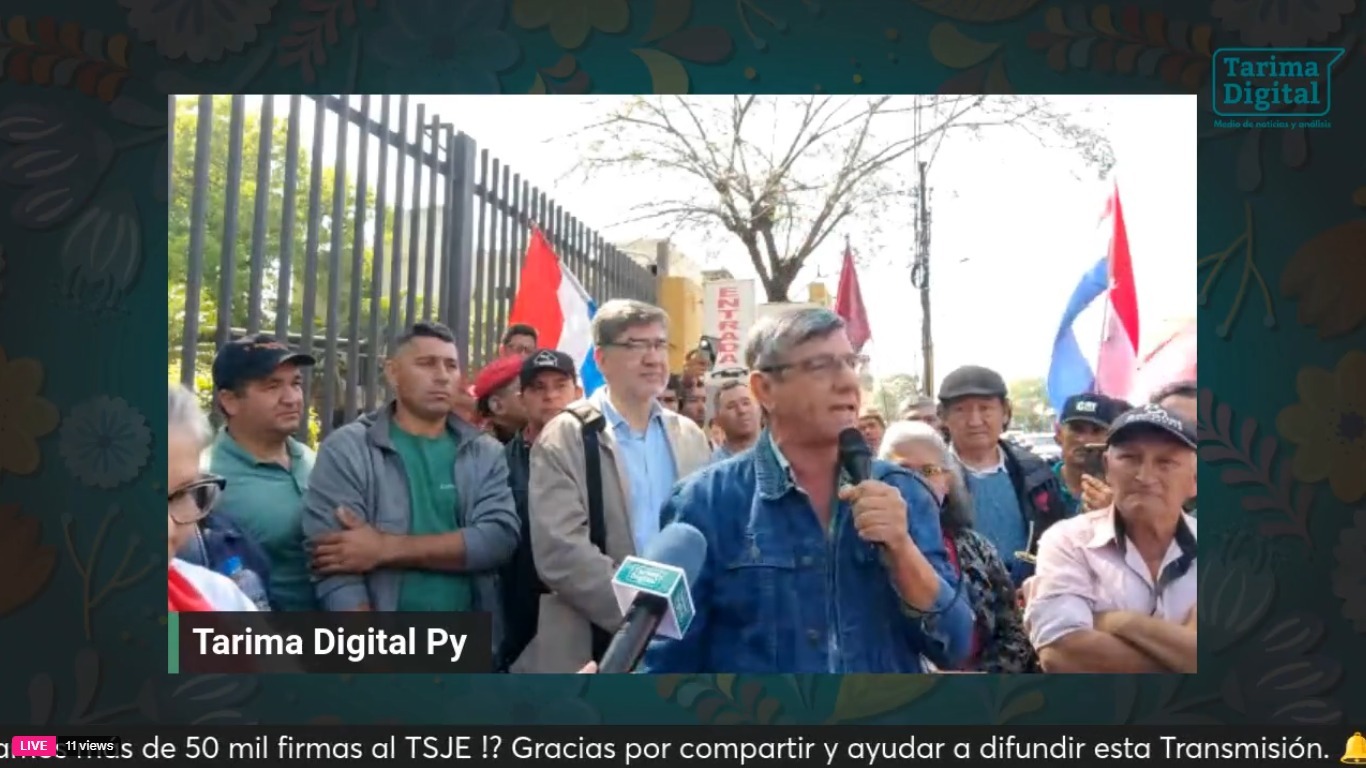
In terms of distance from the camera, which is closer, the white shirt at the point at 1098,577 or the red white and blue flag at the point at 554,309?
the white shirt at the point at 1098,577

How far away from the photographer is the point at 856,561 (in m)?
2.55

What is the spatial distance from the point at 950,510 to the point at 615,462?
2.56 ft

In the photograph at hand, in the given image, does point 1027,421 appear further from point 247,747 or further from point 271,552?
point 247,747

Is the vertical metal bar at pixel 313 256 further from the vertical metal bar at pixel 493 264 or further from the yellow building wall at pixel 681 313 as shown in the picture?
the yellow building wall at pixel 681 313

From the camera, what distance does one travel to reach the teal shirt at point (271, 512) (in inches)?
103

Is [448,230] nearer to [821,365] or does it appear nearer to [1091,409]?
[821,365]

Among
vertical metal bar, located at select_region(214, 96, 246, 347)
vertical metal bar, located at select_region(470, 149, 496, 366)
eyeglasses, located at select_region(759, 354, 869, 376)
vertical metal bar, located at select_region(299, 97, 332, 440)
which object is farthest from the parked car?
vertical metal bar, located at select_region(214, 96, 246, 347)

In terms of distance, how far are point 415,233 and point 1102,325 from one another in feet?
5.27

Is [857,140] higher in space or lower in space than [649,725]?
higher

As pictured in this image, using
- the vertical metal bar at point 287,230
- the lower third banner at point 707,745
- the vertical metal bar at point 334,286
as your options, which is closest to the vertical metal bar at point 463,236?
the vertical metal bar at point 334,286

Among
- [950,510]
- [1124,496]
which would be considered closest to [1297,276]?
[1124,496]

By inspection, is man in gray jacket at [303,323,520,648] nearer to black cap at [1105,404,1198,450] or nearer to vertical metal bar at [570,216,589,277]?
vertical metal bar at [570,216,589,277]

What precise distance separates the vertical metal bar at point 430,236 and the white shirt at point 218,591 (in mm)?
758

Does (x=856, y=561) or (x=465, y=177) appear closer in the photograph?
(x=856, y=561)
